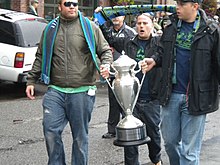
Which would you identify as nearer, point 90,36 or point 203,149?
point 90,36

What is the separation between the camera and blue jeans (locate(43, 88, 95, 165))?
5.08 m

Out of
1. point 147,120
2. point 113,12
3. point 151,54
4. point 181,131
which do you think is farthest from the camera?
point 113,12

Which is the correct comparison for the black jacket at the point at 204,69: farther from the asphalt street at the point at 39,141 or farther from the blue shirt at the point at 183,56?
the asphalt street at the point at 39,141

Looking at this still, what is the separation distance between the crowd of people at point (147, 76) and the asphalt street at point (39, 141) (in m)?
1.28

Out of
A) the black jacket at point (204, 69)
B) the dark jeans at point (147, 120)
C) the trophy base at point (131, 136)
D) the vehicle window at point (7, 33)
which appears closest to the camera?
the trophy base at point (131, 136)

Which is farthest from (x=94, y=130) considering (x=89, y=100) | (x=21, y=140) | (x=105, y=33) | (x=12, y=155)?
(x=89, y=100)

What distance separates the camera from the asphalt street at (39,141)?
6719 mm

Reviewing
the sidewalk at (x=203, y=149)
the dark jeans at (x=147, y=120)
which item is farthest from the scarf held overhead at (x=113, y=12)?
the sidewalk at (x=203, y=149)

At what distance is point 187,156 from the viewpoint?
4.75m

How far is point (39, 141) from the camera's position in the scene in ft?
25.1

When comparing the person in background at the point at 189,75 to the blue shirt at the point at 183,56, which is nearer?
the person in background at the point at 189,75

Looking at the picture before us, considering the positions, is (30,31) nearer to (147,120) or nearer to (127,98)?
(147,120)

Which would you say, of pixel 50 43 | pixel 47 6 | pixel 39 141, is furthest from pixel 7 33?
pixel 47 6

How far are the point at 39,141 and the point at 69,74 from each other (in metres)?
2.79
